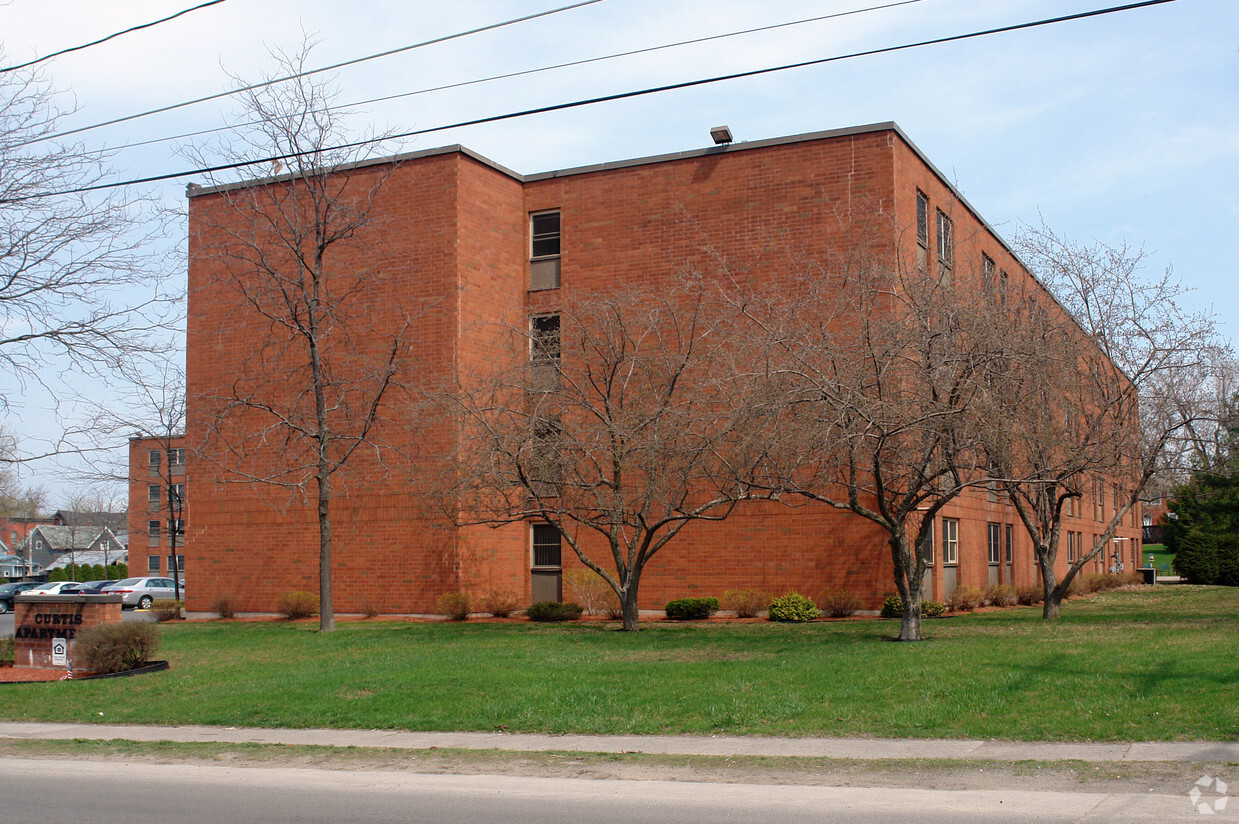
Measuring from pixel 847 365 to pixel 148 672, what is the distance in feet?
38.0

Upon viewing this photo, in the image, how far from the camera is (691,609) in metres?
25.2

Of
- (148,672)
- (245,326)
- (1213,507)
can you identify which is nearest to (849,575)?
(148,672)

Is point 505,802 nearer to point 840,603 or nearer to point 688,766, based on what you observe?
point 688,766

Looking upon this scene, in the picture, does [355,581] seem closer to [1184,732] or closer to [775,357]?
[775,357]

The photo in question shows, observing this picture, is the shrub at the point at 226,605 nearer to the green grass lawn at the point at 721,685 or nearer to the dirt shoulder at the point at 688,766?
the green grass lawn at the point at 721,685

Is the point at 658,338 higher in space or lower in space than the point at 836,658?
higher

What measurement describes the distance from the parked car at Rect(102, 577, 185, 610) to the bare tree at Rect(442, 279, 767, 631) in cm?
2595

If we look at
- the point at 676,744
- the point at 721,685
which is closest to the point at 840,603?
the point at 721,685

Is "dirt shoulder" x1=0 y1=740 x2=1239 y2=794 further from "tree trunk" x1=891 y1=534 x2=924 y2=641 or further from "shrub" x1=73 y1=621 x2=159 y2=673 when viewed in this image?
"tree trunk" x1=891 y1=534 x2=924 y2=641

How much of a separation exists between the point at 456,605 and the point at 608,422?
7.83 m

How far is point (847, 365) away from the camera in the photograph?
1672cm

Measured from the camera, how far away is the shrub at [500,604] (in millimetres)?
26531

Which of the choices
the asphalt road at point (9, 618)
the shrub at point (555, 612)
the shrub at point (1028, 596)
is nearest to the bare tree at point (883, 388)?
the shrub at point (555, 612)

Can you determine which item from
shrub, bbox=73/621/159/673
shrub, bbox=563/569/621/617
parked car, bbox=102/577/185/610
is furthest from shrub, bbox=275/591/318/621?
parked car, bbox=102/577/185/610
